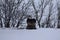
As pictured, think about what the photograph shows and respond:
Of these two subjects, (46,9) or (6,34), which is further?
(46,9)

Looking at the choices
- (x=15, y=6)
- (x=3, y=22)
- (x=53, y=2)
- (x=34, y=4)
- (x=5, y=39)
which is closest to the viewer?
(x=5, y=39)

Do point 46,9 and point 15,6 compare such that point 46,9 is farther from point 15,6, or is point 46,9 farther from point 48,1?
point 15,6

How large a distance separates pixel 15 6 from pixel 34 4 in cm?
62

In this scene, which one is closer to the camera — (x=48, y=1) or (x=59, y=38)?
(x=59, y=38)

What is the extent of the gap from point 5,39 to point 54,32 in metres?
0.53

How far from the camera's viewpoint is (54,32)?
1348mm

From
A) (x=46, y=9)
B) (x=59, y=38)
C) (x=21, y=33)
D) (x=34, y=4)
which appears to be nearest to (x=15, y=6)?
(x=34, y=4)

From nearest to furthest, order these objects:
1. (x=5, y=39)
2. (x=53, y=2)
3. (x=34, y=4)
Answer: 1. (x=5, y=39)
2. (x=34, y=4)
3. (x=53, y=2)

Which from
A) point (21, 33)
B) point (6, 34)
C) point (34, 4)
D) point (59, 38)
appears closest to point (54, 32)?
point (59, 38)

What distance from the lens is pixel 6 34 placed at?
1.33 metres

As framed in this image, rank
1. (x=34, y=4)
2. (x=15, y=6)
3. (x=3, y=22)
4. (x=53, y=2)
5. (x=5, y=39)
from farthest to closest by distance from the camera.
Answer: (x=53, y=2) < (x=34, y=4) < (x=15, y=6) < (x=3, y=22) < (x=5, y=39)

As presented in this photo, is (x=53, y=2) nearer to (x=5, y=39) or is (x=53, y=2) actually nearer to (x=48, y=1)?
(x=48, y=1)

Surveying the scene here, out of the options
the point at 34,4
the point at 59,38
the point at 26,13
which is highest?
the point at 34,4

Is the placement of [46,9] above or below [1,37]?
above
